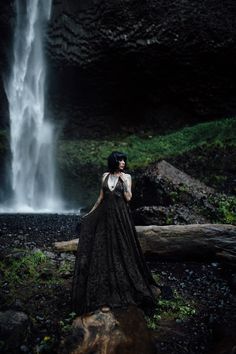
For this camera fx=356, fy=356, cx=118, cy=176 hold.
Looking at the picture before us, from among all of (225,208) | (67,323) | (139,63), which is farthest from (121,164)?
(139,63)

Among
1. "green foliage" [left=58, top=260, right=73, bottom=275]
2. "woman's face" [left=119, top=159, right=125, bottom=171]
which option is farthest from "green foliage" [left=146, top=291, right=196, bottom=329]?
"woman's face" [left=119, top=159, right=125, bottom=171]

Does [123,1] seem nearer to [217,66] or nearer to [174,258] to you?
[217,66]

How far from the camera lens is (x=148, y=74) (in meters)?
19.9

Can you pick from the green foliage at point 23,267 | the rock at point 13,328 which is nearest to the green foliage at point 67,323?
the rock at point 13,328

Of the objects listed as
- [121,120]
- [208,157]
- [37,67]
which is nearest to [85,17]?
[37,67]

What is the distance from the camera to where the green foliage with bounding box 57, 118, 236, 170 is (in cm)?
1609

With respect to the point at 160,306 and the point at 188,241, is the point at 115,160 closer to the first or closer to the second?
the point at 160,306

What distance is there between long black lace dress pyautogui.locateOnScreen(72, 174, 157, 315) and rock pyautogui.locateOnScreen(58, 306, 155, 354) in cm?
27

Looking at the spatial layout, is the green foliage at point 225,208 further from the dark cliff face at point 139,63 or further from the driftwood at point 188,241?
the dark cliff face at point 139,63

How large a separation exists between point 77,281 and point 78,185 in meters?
11.7

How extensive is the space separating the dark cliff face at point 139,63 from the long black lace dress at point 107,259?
15.6m

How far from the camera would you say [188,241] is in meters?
6.28

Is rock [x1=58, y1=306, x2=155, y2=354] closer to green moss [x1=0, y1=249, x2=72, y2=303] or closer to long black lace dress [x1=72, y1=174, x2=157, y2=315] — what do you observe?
long black lace dress [x1=72, y1=174, x2=157, y2=315]

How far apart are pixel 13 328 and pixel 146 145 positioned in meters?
14.4
